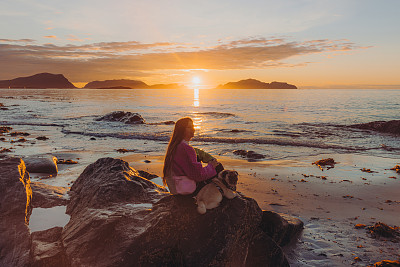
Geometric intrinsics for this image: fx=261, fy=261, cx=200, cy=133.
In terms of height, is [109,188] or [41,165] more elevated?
[109,188]

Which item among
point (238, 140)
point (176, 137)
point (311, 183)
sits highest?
point (176, 137)

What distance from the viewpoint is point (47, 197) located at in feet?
22.5

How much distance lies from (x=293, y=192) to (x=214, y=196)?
17.1 feet

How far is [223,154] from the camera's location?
51.1ft

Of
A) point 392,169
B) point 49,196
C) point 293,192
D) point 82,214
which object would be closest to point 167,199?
point 82,214

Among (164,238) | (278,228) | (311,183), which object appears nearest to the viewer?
(164,238)

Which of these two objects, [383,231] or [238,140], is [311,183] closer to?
[383,231]

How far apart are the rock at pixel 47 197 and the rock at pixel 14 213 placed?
391mm

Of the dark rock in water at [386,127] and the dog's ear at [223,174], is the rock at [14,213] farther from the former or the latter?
the dark rock in water at [386,127]

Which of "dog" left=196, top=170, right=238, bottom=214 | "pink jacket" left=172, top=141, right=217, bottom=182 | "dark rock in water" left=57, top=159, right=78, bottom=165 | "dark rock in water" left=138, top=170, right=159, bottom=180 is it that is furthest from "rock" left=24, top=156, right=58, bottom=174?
"dog" left=196, top=170, right=238, bottom=214

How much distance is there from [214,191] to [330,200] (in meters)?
5.27

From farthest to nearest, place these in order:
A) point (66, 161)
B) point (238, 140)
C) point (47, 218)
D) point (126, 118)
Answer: point (126, 118)
point (238, 140)
point (66, 161)
point (47, 218)

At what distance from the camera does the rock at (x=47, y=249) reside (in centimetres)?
443

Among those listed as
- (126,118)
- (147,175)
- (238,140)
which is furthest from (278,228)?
(126,118)
